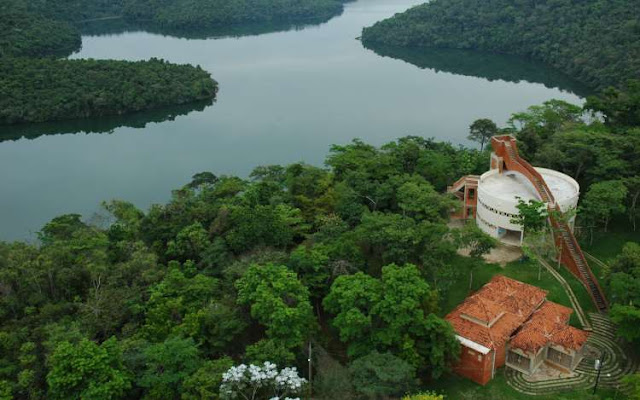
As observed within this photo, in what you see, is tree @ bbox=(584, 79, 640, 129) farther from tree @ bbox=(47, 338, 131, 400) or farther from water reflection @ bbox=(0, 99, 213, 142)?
water reflection @ bbox=(0, 99, 213, 142)

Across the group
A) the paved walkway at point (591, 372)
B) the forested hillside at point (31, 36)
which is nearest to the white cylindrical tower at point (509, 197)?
the paved walkway at point (591, 372)

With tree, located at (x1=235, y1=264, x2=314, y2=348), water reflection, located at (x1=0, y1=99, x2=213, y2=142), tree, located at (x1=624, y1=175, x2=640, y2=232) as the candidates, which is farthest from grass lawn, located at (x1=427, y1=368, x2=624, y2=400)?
water reflection, located at (x1=0, y1=99, x2=213, y2=142)

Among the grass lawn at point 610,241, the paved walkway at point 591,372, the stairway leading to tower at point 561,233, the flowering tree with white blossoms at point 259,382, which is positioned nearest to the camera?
the flowering tree with white blossoms at point 259,382

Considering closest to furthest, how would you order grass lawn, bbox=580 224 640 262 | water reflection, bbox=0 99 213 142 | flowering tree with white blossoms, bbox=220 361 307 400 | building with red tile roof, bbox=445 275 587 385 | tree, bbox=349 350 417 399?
flowering tree with white blossoms, bbox=220 361 307 400
tree, bbox=349 350 417 399
building with red tile roof, bbox=445 275 587 385
grass lawn, bbox=580 224 640 262
water reflection, bbox=0 99 213 142

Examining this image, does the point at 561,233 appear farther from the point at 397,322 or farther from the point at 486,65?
the point at 486,65

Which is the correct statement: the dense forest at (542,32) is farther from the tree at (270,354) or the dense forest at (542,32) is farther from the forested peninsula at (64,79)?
the tree at (270,354)

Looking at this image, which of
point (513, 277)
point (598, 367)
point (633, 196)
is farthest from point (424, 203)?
point (598, 367)
